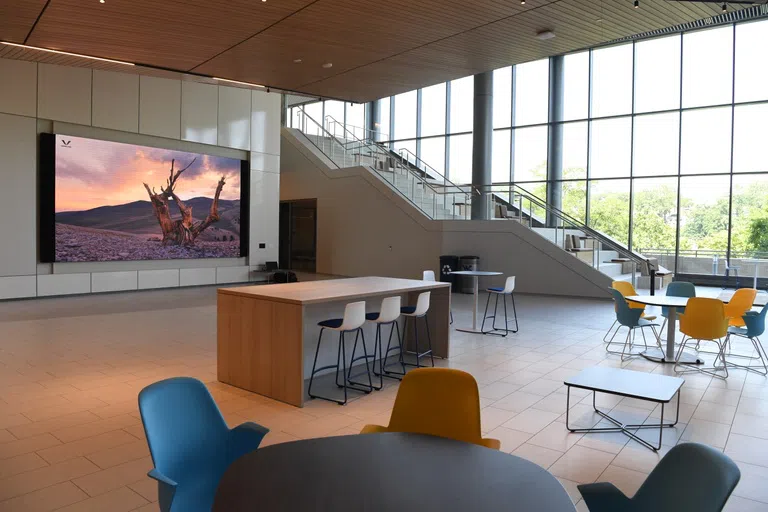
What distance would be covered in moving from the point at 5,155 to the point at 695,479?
42.5 feet

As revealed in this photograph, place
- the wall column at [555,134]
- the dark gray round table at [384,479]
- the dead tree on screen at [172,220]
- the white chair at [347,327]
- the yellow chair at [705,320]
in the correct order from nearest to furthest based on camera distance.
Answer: the dark gray round table at [384,479] < the white chair at [347,327] < the yellow chair at [705,320] < the dead tree on screen at [172,220] < the wall column at [555,134]

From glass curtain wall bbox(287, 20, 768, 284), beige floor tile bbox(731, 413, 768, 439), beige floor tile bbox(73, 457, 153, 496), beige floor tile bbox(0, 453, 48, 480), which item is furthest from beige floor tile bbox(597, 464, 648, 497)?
glass curtain wall bbox(287, 20, 768, 284)

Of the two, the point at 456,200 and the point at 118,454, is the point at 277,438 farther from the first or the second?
the point at 456,200

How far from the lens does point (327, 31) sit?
7.00 metres

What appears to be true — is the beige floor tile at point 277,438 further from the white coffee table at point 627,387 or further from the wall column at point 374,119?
the wall column at point 374,119

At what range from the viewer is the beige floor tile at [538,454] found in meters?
3.88

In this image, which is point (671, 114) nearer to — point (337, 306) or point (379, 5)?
point (379, 5)

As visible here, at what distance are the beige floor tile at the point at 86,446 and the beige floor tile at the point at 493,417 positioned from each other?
9.11 ft

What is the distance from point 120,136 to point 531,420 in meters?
11.8

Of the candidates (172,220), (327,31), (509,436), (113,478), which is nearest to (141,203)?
(172,220)

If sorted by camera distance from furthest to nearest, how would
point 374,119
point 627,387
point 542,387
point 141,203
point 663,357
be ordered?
point 374,119 → point 141,203 → point 663,357 → point 542,387 → point 627,387

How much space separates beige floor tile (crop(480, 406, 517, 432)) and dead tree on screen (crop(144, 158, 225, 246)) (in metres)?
11.0

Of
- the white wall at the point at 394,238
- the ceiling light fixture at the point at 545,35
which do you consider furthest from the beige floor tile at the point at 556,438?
the white wall at the point at 394,238

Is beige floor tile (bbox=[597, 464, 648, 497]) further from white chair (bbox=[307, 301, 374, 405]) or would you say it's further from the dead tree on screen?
the dead tree on screen
